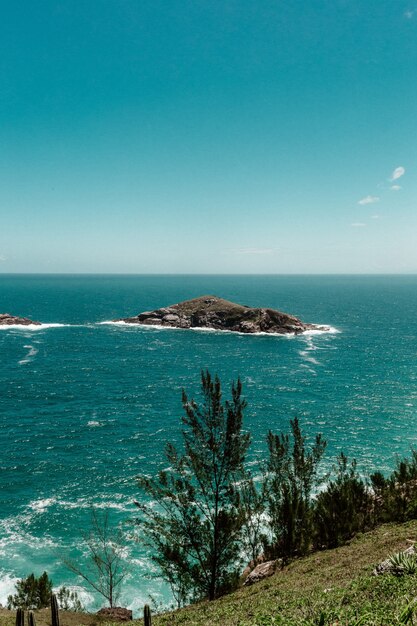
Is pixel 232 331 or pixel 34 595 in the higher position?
pixel 232 331

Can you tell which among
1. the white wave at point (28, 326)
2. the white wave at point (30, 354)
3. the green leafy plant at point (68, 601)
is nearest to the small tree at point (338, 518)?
the green leafy plant at point (68, 601)

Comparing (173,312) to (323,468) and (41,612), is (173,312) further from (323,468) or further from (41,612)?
(41,612)

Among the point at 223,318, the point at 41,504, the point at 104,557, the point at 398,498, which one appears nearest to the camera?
the point at 398,498

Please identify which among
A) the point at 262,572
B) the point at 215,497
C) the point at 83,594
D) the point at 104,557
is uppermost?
the point at 215,497

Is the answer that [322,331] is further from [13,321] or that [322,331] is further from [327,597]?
[327,597]

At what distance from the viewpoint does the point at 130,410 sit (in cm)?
8175

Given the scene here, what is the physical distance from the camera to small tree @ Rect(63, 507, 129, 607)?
121ft

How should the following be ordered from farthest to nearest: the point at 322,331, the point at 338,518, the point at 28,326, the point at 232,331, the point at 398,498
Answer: the point at 232,331 < the point at 28,326 < the point at 322,331 < the point at 398,498 < the point at 338,518

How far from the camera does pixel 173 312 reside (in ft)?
626

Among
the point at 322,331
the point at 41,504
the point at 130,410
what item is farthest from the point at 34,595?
the point at 322,331

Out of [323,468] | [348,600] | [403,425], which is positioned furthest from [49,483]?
[403,425]

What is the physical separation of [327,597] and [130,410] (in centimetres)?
6993

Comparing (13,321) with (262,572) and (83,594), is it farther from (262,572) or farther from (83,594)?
(262,572)

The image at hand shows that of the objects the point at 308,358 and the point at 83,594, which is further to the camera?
the point at 308,358
